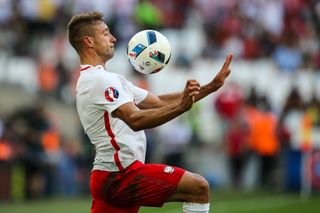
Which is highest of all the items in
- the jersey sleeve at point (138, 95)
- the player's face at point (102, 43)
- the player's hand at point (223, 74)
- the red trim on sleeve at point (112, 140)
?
the player's face at point (102, 43)

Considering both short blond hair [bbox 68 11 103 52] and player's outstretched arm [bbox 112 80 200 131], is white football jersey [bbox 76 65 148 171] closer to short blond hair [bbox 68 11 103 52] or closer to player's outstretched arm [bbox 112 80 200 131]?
player's outstretched arm [bbox 112 80 200 131]

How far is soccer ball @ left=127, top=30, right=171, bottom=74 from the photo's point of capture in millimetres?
8414

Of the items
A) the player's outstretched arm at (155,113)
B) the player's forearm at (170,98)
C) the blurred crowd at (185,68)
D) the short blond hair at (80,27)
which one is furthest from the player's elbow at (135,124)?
the blurred crowd at (185,68)

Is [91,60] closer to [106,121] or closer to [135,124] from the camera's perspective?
[106,121]

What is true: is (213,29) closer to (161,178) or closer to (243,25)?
(243,25)

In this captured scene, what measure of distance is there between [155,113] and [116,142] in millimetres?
535

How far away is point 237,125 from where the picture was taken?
1977cm

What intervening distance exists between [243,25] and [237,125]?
3.50 meters

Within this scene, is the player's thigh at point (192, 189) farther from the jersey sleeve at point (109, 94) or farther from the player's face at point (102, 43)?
the player's face at point (102, 43)

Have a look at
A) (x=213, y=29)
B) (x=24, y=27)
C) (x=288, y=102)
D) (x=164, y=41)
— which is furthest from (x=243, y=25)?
(x=164, y=41)

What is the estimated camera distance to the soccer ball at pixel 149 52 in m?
8.41

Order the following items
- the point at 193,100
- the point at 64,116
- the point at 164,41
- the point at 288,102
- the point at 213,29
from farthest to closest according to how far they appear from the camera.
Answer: the point at 213,29
the point at 64,116
the point at 288,102
the point at 164,41
the point at 193,100

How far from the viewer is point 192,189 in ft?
26.3

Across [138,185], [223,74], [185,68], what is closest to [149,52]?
[223,74]
